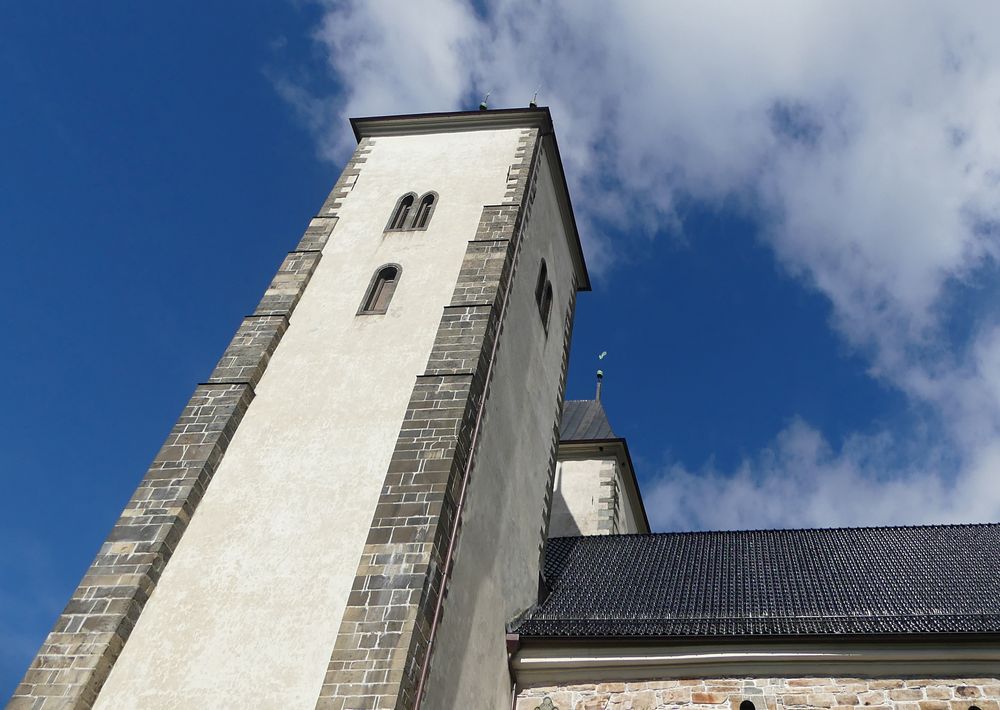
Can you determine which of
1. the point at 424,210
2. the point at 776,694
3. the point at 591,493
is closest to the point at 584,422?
the point at 591,493

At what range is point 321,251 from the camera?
1302 cm

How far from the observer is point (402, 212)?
Answer: 1381 centimetres

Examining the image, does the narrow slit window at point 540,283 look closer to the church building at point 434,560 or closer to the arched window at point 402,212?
the church building at point 434,560

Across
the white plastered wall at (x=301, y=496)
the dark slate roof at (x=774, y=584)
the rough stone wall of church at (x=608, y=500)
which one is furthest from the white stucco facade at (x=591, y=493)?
the white plastered wall at (x=301, y=496)

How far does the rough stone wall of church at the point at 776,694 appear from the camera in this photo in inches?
367

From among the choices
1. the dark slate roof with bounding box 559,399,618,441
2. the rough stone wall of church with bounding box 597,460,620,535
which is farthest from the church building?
the dark slate roof with bounding box 559,399,618,441

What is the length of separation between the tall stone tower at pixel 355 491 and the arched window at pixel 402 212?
0.13 feet

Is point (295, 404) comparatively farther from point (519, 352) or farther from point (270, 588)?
point (519, 352)

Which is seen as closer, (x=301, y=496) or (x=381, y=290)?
(x=301, y=496)

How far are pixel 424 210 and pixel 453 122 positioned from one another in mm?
2826

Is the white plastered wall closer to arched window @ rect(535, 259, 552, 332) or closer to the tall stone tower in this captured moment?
the tall stone tower

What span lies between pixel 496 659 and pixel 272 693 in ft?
9.77

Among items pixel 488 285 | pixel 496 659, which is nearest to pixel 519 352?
pixel 488 285

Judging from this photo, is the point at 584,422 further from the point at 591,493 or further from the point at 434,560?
the point at 434,560
